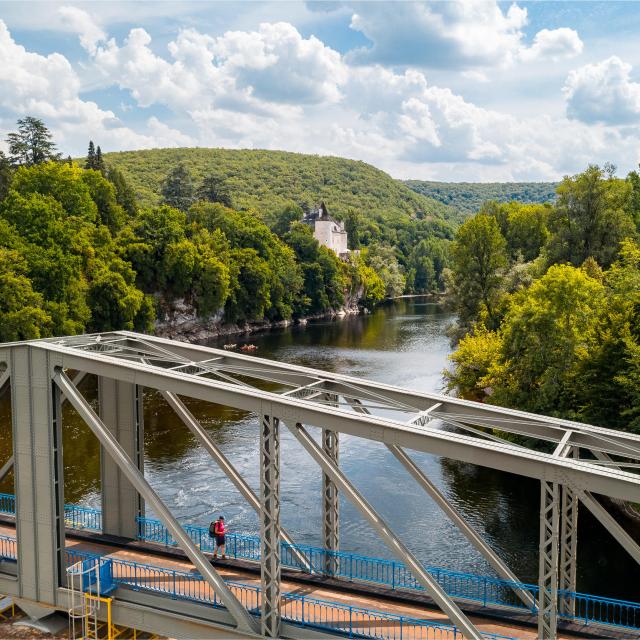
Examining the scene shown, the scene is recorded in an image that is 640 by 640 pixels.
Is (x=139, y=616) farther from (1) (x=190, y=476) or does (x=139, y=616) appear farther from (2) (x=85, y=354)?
(1) (x=190, y=476)

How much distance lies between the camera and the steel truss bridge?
45.7ft

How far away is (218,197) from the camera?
427 feet

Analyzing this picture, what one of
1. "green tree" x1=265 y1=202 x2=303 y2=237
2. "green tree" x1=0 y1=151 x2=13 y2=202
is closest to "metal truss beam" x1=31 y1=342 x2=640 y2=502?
"green tree" x1=0 y1=151 x2=13 y2=202

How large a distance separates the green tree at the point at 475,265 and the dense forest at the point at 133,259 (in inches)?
214

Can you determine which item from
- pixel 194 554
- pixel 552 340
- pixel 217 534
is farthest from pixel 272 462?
pixel 552 340

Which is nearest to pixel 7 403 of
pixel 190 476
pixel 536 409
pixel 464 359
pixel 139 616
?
pixel 190 476

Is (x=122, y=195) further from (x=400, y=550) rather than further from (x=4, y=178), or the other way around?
(x=400, y=550)

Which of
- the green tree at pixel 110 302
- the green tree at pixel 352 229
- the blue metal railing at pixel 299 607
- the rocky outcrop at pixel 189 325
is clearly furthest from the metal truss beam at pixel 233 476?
the green tree at pixel 352 229

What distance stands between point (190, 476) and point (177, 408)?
16.3 metres

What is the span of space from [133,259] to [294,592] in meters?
65.1

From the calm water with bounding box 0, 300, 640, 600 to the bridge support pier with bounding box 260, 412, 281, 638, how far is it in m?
12.6

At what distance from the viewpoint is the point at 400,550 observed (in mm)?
14641

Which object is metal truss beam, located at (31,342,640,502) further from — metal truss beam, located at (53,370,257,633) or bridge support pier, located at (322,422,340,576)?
bridge support pier, located at (322,422,340,576)

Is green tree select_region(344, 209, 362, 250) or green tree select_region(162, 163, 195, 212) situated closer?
green tree select_region(162, 163, 195, 212)
